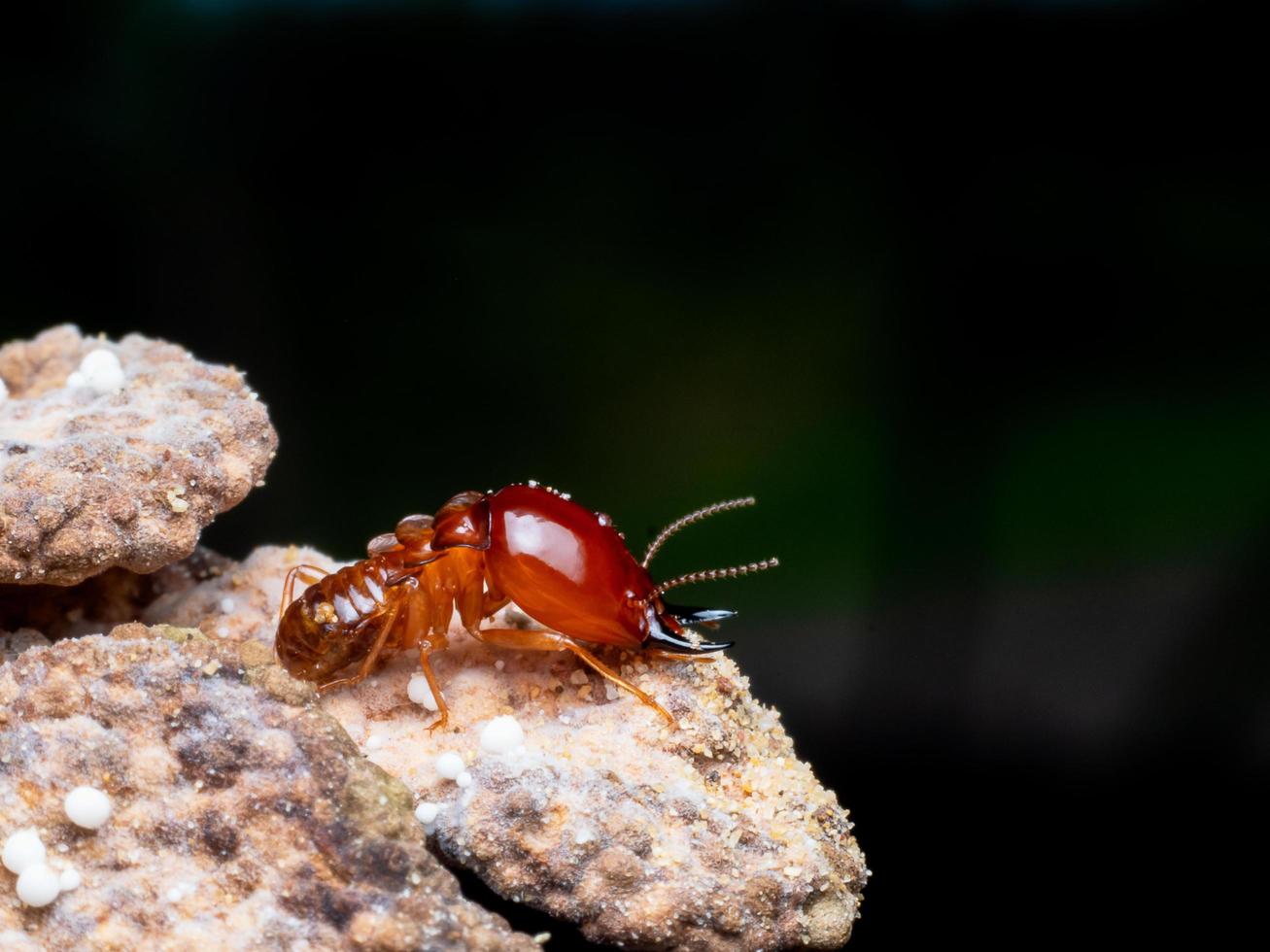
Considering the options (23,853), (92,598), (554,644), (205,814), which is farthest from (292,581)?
(23,853)

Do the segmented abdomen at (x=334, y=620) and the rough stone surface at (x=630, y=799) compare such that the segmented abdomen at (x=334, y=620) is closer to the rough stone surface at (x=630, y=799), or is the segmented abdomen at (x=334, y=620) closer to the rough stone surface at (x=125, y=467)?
the rough stone surface at (x=630, y=799)

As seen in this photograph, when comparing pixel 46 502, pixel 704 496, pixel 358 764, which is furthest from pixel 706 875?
pixel 704 496

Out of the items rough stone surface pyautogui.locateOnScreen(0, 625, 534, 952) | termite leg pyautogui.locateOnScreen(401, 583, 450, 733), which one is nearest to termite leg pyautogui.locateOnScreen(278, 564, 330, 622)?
termite leg pyautogui.locateOnScreen(401, 583, 450, 733)

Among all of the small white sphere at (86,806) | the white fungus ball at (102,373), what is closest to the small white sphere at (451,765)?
the small white sphere at (86,806)

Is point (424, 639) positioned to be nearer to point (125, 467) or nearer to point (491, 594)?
point (491, 594)

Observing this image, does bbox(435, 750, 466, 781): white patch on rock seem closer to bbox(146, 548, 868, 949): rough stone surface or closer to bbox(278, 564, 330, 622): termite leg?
bbox(146, 548, 868, 949): rough stone surface

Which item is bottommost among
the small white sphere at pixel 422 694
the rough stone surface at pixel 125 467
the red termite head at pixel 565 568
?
the small white sphere at pixel 422 694
